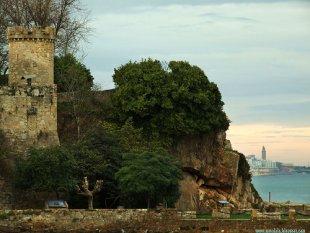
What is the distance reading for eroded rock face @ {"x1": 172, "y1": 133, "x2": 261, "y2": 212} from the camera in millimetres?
63062

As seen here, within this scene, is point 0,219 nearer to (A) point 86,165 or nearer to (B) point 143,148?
(A) point 86,165

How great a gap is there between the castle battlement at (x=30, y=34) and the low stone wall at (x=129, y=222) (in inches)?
447

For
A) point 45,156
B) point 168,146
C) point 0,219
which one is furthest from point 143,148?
point 0,219

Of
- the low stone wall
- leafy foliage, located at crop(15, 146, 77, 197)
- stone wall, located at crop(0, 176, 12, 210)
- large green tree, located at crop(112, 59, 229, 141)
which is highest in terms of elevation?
large green tree, located at crop(112, 59, 229, 141)

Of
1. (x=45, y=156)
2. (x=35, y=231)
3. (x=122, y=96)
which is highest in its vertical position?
(x=122, y=96)

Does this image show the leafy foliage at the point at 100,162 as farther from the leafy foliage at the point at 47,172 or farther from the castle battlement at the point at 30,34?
the castle battlement at the point at 30,34

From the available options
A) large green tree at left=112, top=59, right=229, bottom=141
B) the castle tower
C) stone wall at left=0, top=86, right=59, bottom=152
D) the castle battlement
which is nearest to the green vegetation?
large green tree at left=112, top=59, right=229, bottom=141

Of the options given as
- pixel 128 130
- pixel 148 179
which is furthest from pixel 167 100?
pixel 148 179

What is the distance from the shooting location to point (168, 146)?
62.2 m

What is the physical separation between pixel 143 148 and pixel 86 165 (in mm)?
4923

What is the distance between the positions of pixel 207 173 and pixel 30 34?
14.5 meters

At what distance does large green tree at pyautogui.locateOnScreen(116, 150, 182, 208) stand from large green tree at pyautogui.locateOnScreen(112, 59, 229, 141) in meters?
6.22

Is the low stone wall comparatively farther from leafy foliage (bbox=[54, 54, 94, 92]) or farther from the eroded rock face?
leafy foliage (bbox=[54, 54, 94, 92])

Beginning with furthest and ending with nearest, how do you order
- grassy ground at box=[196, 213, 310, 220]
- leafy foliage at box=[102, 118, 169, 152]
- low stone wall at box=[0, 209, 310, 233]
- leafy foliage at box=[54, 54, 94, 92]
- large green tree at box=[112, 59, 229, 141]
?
1. leafy foliage at box=[54, 54, 94, 92]
2. large green tree at box=[112, 59, 229, 141]
3. leafy foliage at box=[102, 118, 169, 152]
4. grassy ground at box=[196, 213, 310, 220]
5. low stone wall at box=[0, 209, 310, 233]
